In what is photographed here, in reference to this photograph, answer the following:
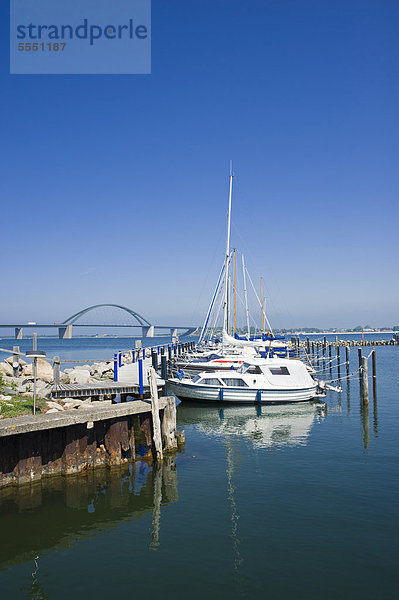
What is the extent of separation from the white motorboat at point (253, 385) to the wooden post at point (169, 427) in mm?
12034

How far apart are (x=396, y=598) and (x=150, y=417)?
11.2 meters

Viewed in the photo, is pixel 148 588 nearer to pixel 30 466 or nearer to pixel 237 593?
pixel 237 593

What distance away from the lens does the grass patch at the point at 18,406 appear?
54.7 ft

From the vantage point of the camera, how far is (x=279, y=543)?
422 inches

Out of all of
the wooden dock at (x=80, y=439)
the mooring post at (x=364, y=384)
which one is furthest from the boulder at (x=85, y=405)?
the mooring post at (x=364, y=384)

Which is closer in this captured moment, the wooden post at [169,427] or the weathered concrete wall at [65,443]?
the weathered concrete wall at [65,443]

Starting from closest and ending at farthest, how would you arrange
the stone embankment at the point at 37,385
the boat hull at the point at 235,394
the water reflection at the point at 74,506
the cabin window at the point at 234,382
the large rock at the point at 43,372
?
1. the water reflection at the point at 74,506
2. the stone embankment at the point at 37,385
3. the large rock at the point at 43,372
4. the boat hull at the point at 235,394
5. the cabin window at the point at 234,382

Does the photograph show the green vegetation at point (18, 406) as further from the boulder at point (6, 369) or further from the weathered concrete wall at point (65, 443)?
the boulder at point (6, 369)

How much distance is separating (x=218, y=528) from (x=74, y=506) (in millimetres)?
4542

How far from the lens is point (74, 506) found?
13.0 metres

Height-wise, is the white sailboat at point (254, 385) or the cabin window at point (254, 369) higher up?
the cabin window at point (254, 369)

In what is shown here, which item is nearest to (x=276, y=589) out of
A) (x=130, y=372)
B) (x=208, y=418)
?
(x=208, y=418)

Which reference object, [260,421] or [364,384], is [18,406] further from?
[364,384]

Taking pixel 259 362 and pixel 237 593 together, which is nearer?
pixel 237 593
